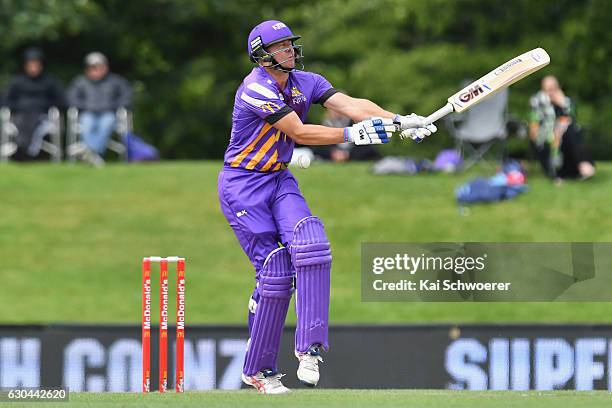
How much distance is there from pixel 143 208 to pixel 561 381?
6533 millimetres

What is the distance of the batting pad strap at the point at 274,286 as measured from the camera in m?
7.95

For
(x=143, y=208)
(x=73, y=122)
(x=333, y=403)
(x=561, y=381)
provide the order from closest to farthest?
(x=333, y=403), (x=561, y=381), (x=143, y=208), (x=73, y=122)

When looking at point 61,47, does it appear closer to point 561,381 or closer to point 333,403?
point 561,381

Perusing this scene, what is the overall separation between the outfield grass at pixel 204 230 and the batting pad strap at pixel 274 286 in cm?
630

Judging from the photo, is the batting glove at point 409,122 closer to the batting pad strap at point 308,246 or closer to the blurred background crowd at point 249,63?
the batting pad strap at point 308,246

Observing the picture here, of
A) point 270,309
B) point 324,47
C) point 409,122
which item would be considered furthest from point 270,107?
point 324,47

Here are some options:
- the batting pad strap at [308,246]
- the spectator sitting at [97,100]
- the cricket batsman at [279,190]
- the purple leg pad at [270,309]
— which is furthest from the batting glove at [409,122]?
the spectator sitting at [97,100]

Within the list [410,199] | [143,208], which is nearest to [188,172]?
[143,208]

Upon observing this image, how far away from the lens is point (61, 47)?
26.2 m

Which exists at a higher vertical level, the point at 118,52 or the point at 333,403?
the point at 118,52

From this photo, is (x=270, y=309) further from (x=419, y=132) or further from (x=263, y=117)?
(x=419, y=132)

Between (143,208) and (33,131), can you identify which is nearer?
(143,208)

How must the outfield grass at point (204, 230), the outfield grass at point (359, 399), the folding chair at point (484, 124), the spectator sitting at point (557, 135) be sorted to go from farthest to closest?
1. the folding chair at point (484, 124)
2. the spectator sitting at point (557, 135)
3. the outfield grass at point (204, 230)
4. the outfield grass at point (359, 399)

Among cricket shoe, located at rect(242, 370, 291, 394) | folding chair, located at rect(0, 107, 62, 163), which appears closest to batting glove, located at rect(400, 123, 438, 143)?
cricket shoe, located at rect(242, 370, 291, 394)
